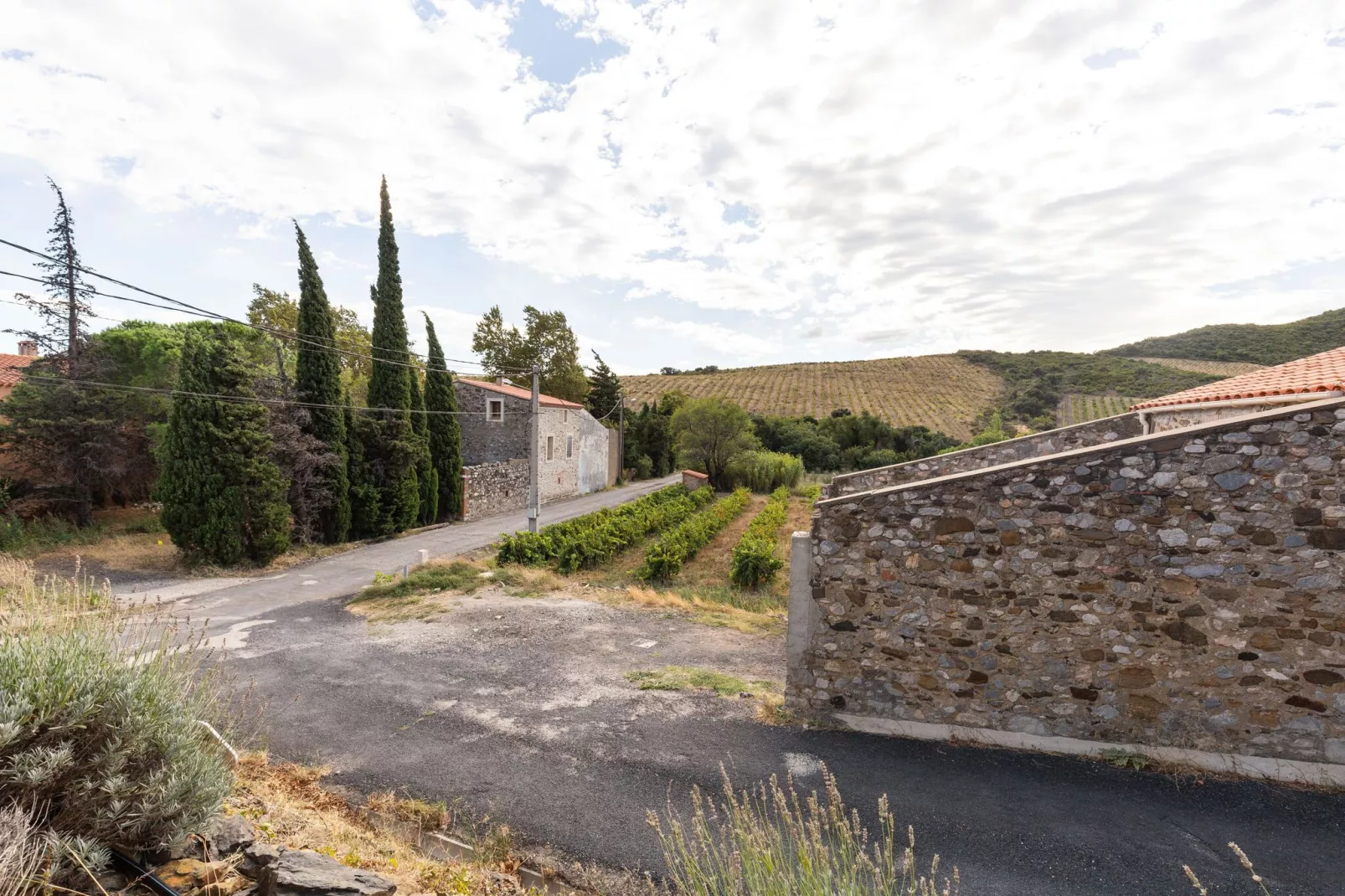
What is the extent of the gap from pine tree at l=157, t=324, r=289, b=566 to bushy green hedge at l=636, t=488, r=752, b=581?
31.9 ft

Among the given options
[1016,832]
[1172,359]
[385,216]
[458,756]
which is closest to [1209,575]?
[1016,832]

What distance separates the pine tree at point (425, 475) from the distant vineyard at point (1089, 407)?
1667 inches

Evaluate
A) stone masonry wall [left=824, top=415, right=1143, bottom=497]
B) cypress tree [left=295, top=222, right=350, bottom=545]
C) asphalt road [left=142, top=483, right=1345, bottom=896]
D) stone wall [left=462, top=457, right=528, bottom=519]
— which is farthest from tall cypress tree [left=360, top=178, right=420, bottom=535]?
stone masonry wall [left=824, top=415, right=1143, bottom=497]

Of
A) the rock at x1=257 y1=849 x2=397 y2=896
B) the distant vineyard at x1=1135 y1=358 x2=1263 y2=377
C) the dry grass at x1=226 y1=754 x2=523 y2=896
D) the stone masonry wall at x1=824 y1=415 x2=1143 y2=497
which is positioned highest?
the distant vineyard at x1=1135 y1=358 x2=1263 y2=377

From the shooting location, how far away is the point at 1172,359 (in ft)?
200

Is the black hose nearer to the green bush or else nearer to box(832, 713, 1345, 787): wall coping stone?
box(832, 713, 1345, 787): wall coping stone

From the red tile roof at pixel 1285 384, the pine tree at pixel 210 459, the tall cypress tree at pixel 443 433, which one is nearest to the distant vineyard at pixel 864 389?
the tall cypress tree at pixel 443 433

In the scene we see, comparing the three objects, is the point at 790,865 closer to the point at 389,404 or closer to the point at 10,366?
the point at 389,404

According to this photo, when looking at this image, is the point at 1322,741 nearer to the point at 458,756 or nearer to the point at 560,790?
the point at 560,790

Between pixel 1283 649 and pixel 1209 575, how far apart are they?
0.77m

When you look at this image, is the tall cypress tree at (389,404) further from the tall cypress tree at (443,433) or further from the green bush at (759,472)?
the green bush at (759,472)

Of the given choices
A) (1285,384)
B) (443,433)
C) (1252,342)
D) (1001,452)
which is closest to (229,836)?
(1285,384)

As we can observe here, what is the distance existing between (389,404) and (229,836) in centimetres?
1806

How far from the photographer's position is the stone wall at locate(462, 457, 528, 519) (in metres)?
23.8
